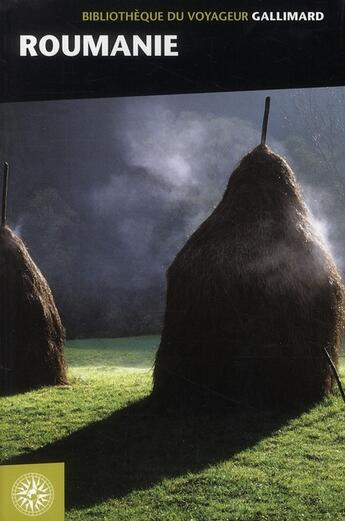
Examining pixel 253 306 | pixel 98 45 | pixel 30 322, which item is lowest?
pixel 30 322

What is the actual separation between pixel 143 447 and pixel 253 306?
1572 millimetres

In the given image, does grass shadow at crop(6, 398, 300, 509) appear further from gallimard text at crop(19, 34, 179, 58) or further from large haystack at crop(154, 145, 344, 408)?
gallimard text at crop(19, 34, 179, 58)

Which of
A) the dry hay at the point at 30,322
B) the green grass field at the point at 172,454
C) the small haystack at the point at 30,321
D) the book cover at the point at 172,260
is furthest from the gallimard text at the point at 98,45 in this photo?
the green grass field at the point at 172,454

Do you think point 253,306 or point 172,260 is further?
point 172,260

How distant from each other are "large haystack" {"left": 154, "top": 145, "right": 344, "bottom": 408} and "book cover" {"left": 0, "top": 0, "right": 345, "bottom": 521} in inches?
0.7

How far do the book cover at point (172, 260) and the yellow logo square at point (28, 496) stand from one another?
0.02m

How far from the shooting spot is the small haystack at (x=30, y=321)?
7250 millimetres

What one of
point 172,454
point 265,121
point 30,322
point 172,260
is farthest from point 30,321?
point 265,121

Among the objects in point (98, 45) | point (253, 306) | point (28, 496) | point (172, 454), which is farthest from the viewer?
point (253, 306)

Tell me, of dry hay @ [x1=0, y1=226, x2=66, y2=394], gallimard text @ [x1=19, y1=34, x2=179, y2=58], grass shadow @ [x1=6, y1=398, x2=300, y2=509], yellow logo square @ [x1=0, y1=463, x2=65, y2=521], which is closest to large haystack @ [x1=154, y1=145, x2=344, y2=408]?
grass shadow @ [x1=6, y1=398, x2=300, y2=509]

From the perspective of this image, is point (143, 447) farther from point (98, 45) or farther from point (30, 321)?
point (98, 45)

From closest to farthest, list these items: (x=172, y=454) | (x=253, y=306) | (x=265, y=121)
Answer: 1. (x=172, y=454)
2. (x=253, y=306)
3. (x=265, y=121)

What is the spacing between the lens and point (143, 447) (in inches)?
255

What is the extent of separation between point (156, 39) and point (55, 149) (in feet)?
4.46
